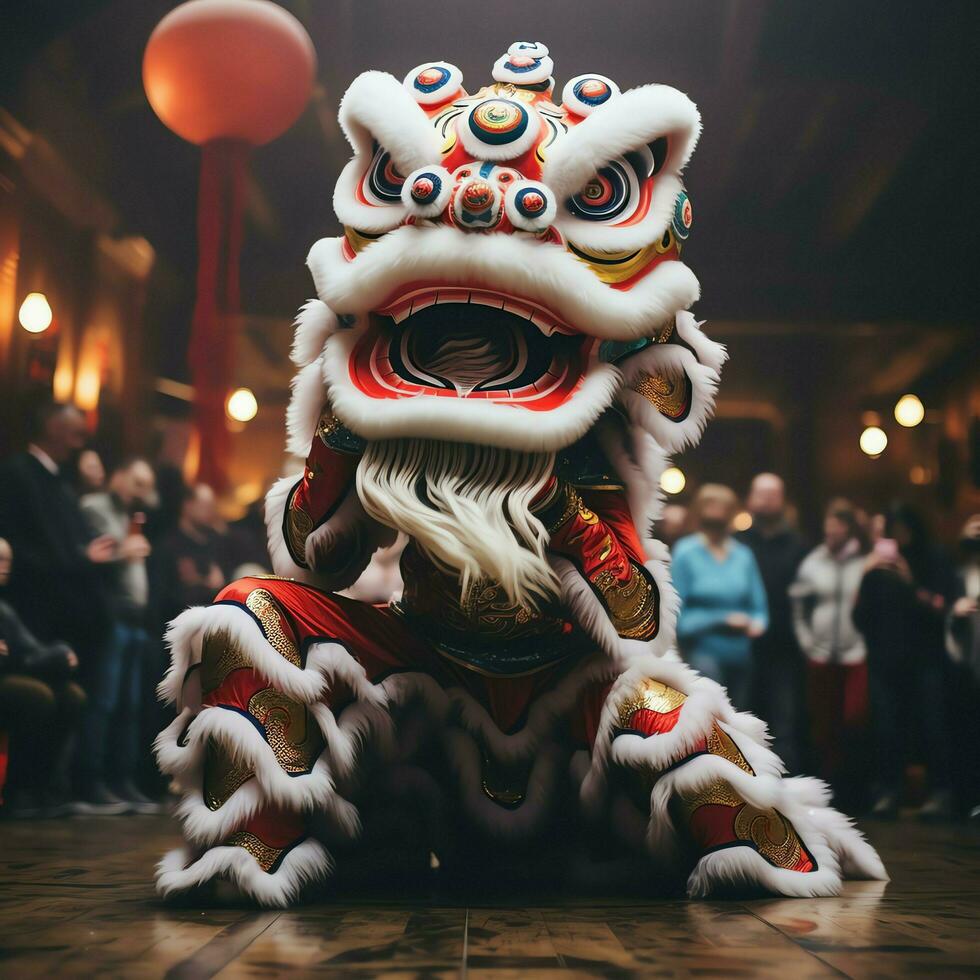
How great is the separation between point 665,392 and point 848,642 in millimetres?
2195

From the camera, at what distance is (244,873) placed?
4.41 feet

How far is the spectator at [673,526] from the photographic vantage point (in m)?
4.05

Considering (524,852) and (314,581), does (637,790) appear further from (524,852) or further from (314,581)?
(314,581)

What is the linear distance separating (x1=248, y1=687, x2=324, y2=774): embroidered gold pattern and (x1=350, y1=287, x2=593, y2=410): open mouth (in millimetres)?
414

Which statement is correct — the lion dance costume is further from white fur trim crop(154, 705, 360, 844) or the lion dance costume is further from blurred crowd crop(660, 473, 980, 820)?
blurred crowd crop(660, 473, 980, 820)

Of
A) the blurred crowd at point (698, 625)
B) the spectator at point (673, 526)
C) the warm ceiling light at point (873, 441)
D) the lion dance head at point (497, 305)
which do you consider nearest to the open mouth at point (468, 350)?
the lion dance head at point (497, 305)

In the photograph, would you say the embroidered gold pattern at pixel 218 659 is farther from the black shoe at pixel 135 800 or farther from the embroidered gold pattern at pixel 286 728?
the black shoe at pixel 135 800

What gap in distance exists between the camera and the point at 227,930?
A: 1207 millimetres

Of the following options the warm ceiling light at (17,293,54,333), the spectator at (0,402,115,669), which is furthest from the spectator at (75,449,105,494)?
the warm ceiling light at (17,293,54,333)

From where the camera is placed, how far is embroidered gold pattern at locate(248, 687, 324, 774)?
1.41 metres

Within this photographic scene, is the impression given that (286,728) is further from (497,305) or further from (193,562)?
(193,562)

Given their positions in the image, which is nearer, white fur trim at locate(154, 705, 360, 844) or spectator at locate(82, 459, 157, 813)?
white fur trim at locate(154, 705, 360, 844)

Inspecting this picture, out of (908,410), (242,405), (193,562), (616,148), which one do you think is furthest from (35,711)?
(908,410)

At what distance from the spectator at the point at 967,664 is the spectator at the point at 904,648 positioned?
58mm
